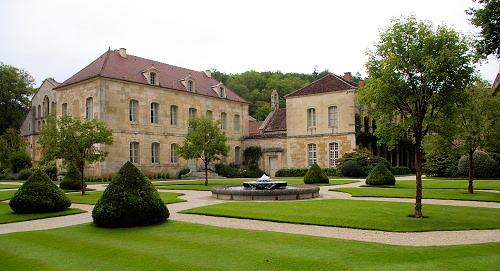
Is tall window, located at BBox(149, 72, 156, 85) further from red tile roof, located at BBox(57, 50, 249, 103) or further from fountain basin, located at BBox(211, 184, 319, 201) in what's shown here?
fountain basin, located at BBox(211, 184, 319, 201)

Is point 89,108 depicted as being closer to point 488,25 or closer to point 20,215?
point 20,215

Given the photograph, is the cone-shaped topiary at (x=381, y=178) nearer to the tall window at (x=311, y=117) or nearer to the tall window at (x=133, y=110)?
the tall window at (x=311, y=117)

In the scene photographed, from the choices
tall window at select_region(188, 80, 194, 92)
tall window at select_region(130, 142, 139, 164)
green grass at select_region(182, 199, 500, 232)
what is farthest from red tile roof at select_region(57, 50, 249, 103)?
green grass at select_region(182, 199, 500, 232)

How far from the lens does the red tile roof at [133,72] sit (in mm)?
30078

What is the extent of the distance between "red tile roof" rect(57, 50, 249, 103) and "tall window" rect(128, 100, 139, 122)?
1.66m

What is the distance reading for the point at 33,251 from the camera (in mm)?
7051

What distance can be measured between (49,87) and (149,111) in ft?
46.6

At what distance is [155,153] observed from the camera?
32.4 m

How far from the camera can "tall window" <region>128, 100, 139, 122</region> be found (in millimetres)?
30797

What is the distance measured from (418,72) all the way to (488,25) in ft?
6.73

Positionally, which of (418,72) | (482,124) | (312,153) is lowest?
(312,153)

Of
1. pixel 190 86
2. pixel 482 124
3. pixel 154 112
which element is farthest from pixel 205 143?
pixel 190 86

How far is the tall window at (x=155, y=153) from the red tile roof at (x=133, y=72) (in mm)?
4945

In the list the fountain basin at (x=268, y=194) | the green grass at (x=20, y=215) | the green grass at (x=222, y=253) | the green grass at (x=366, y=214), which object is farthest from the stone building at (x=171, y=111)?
the green grass at (x=222, y=253)
